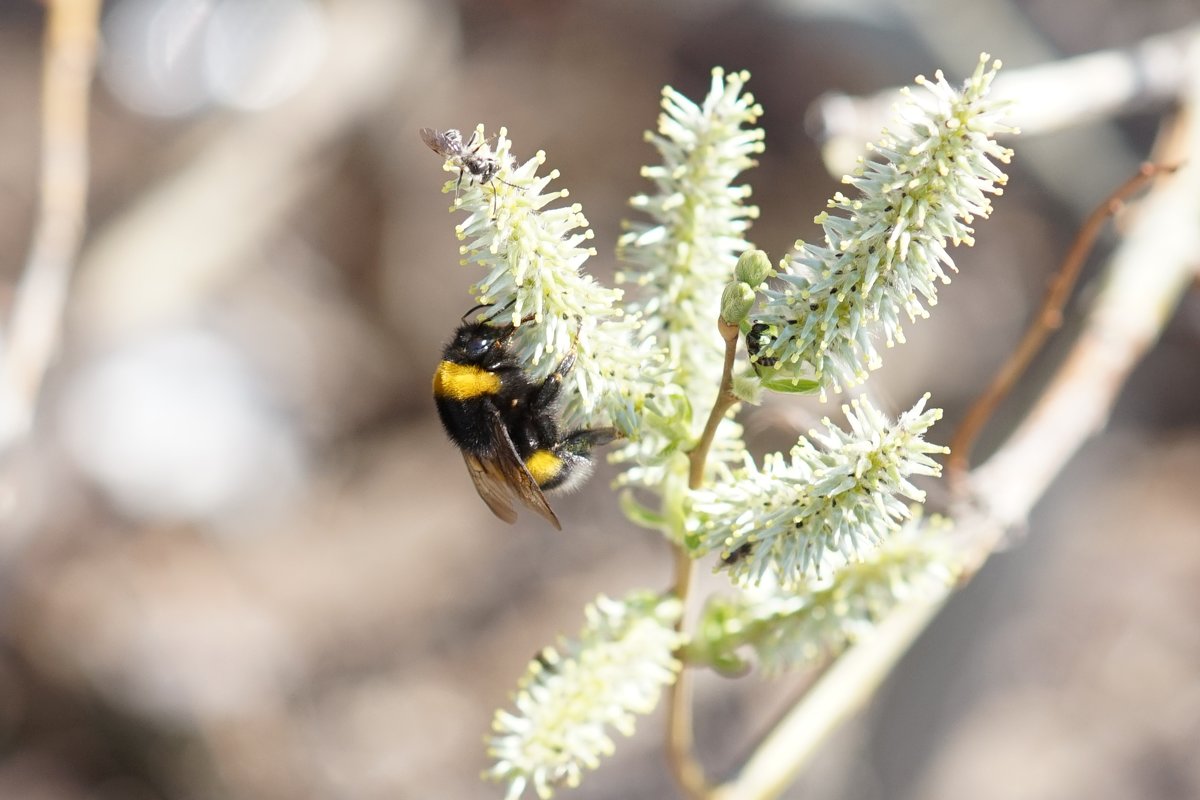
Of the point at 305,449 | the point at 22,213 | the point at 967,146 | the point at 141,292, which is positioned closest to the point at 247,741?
the point at 305,449

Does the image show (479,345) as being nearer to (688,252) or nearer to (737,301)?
(688,252)

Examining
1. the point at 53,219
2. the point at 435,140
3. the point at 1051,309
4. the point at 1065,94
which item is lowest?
the point at 1051,309

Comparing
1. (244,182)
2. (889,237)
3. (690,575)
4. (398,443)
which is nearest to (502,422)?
(690,575)

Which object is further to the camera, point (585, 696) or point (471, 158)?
point (585, 696)

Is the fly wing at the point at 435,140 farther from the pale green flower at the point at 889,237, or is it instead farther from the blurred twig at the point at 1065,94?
the blurred twig at the point at 1065,94

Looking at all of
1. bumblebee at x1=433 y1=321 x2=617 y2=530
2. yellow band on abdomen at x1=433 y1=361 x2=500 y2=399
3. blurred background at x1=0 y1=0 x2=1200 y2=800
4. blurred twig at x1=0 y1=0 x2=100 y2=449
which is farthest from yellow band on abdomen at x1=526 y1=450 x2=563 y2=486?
blurred background at x1=0 y1=0 x2=1200 y2=800

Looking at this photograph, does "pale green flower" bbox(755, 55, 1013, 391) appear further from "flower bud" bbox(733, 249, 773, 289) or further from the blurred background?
the blurred background

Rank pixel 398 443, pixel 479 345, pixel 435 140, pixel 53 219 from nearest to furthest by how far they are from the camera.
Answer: pixel 435 140 → pixel 479 345 → pixel 53 219 → pixel 398 443

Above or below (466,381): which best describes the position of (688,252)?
below
